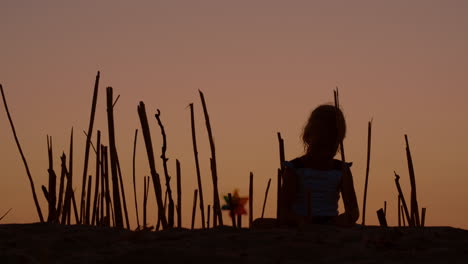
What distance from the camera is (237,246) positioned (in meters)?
3.00

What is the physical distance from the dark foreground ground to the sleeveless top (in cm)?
76

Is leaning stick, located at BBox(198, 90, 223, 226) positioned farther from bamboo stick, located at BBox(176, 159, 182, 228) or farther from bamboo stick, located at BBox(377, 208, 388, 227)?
bamboo stick, located at BBox(377, 208, 388, 227)

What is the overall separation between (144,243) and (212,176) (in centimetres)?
128

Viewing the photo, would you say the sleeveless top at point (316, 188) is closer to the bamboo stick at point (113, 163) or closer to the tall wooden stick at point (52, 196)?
the bamboo stick at point (113, 163)

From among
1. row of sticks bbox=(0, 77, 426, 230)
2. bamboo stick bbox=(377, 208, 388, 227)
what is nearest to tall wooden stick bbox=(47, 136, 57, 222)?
row of sticks bbox=(0, 77, 426, 230)

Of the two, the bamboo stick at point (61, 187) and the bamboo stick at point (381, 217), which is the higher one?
the bamboo stick at point (61, 187)

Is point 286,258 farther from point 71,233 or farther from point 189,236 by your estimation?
point 71,233

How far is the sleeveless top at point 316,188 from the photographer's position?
4250mm

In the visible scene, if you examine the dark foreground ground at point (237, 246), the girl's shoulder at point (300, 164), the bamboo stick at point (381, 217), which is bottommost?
the dark foreground ground at point (237, 246)

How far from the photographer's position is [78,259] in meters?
2.81

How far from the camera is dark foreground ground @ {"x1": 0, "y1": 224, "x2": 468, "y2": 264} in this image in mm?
2793

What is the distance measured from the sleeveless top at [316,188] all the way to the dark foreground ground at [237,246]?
763mm

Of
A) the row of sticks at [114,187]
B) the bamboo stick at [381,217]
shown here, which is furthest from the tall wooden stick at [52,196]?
the bamboo stick at [381,217]

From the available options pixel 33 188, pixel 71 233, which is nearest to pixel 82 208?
pixel 33 188
